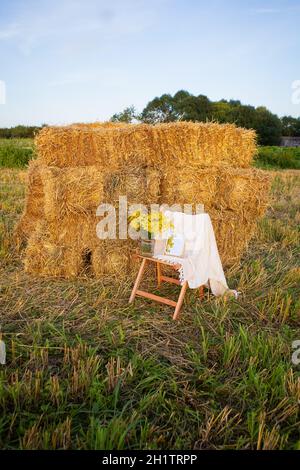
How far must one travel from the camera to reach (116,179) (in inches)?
218

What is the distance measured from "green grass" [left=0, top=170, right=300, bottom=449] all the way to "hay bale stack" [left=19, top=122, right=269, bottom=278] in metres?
0.45

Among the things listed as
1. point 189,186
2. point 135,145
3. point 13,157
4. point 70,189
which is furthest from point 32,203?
point 13,157

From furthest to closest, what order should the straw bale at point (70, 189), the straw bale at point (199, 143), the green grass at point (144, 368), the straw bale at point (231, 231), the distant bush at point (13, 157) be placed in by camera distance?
the distant bush at point (13, 157)
the straw bale at point (231, 231)
the straw bale at point (199, 143)
the straw bale at point (70, 189)
the green grass at point (144, 368)

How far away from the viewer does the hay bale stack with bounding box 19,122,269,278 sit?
551cm

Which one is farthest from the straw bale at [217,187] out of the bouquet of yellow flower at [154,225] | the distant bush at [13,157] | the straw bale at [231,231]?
the distant bush at [13,157]

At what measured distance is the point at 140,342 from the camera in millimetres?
3814

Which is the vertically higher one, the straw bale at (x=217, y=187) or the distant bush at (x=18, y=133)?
the distant bush at (x=18, y=133)

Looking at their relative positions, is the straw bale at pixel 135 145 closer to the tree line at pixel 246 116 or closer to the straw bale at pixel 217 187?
the straw bale at pixel 217 187

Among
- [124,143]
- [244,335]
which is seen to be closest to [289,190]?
[124,143]

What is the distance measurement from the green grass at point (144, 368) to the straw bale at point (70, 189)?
→ 900mm

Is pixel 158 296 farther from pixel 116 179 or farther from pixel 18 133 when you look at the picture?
pixel 18 133

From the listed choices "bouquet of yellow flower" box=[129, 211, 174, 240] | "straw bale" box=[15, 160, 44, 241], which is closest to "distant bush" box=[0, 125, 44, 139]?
"straw bale" box=[15, 160, 44, 241]

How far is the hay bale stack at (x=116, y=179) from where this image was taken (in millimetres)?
5512
